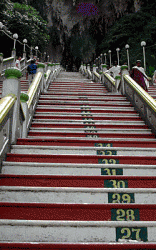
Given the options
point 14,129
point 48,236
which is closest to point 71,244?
point 48,236

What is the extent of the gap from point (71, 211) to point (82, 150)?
4.77ft

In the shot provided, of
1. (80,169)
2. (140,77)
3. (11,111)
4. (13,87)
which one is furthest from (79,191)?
(140,77)

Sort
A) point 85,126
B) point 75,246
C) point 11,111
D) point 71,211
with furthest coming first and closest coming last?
point 85,126 → point 11,111 → point 71,211 → point 75,246

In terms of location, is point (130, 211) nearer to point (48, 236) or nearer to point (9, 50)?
point (48, 236)

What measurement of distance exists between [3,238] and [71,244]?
736 mm

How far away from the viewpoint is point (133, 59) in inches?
919

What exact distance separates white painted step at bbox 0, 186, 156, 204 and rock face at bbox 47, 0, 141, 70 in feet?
122

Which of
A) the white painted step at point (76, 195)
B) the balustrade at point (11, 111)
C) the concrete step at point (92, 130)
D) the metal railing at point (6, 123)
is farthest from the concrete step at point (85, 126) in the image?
the white painted step at point (76, 195)

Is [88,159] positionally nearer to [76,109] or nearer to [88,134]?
[88,134]

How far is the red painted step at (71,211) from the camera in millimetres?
2660

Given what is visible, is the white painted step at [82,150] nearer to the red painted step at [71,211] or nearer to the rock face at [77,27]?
the red painted step at [71,211]

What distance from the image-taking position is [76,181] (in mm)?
3242

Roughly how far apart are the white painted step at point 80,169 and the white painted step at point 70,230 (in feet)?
3.24

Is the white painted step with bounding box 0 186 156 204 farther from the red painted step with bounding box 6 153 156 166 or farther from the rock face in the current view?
the rock face
